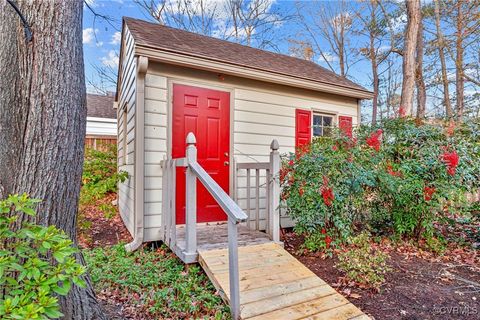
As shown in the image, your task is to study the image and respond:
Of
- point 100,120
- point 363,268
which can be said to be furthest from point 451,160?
point 100,120

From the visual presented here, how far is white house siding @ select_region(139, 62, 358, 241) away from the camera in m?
3.89

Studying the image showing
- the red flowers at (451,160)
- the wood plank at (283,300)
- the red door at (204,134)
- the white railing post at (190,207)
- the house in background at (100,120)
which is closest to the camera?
the wood plank at (283,300)

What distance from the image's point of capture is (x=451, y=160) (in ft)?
12.4

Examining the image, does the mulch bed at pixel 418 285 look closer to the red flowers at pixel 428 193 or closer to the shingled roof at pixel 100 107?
the red flowers at pixel 428 193

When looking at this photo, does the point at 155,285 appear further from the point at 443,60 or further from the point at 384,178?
the point at 443,60

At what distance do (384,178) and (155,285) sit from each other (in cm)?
314

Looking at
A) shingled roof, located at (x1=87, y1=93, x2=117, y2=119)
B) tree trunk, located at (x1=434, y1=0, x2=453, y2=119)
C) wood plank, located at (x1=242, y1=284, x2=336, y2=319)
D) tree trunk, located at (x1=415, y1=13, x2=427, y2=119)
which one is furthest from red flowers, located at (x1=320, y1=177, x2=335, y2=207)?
shingled roof, located at (x1=87, y1=93, x2=117, y2=119)

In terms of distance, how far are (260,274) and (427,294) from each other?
1.74m

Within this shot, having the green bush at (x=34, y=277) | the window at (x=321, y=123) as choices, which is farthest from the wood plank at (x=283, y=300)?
the window at (x=321, y=123)

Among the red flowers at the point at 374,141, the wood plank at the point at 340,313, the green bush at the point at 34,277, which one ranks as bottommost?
the wood plank at the point at 340,313

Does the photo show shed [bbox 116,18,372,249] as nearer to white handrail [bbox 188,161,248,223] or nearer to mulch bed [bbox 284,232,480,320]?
white handrail [bbox 188,161,248,223]

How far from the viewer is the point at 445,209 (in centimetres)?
430

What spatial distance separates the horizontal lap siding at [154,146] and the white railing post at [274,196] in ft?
5.15

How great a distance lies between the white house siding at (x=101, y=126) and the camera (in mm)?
12328
